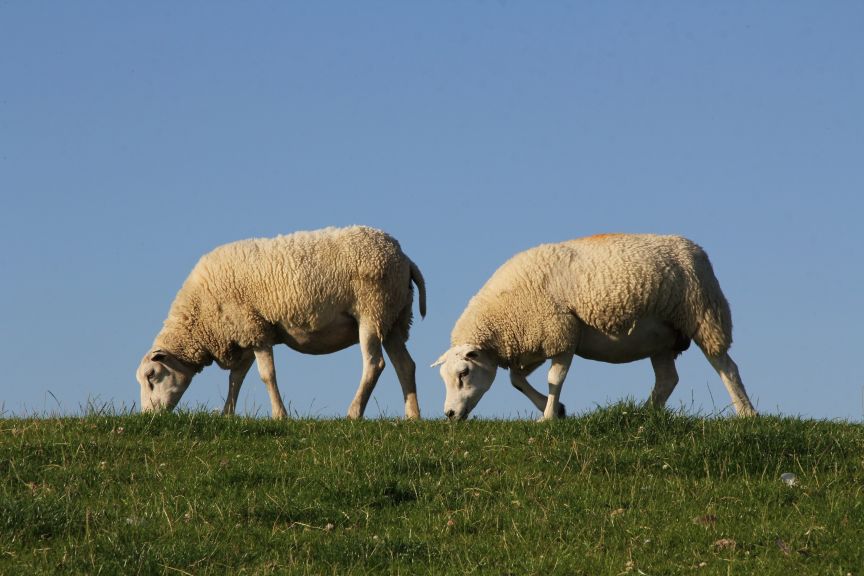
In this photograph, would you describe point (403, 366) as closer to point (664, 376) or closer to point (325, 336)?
point (325, 336)

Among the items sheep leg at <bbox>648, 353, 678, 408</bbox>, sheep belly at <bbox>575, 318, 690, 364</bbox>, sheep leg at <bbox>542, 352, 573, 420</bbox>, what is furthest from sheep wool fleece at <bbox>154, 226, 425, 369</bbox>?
sheep leg at <bbox>648, 353, 678, 408</bbox>

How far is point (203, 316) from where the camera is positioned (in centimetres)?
1653

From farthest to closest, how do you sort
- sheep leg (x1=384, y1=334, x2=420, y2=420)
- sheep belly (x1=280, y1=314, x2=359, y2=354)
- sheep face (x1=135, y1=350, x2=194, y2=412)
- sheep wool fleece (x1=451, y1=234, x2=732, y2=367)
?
sheep face (x1=135, y1=350, x2=194, y2=412), sheep leg (x1=384, y1=334, x2=420, y2=420), sheep belly (x1=280, y1=314, x2=359, y2=354), sheep wool fleece (x1=451, y1=234, x2=732, y2=367)

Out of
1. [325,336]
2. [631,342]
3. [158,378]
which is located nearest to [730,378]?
[631,342]

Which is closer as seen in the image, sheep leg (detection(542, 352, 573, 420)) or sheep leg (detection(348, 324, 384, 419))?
sheep leg (detection(542, 352, 573, 420))

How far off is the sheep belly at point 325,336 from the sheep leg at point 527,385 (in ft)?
7.45

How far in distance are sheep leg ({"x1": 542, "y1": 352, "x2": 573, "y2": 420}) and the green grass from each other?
9.24ft

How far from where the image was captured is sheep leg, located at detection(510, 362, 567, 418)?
624 inches

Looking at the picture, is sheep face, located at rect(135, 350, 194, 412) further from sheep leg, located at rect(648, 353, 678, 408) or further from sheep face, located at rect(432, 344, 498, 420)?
sheep leg, located at rect(648, 353, 678, 408)

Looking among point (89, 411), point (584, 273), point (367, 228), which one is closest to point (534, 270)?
point (584, 273)

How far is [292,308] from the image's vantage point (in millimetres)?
15703

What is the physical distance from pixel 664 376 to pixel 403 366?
11.9 ft

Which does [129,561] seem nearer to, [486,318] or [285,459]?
[285,459]

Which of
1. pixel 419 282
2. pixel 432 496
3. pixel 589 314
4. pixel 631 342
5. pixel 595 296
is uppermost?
pixel 419 282
